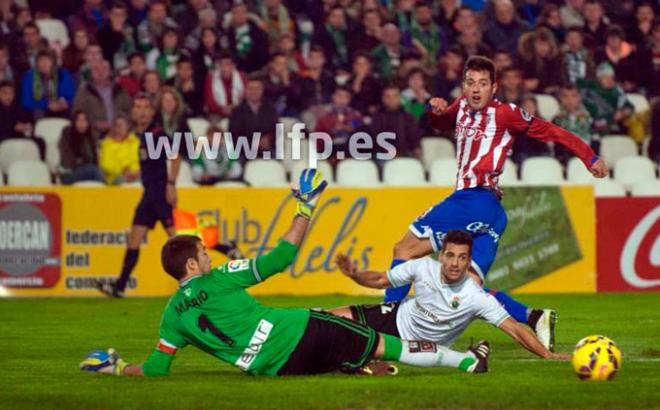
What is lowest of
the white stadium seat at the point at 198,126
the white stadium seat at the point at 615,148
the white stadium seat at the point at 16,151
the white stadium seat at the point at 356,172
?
the white stadium seat at the point at 356,172

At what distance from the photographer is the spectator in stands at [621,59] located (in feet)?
74.6

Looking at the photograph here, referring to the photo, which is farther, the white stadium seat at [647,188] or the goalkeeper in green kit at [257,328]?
the white stadium seat at [647,188]

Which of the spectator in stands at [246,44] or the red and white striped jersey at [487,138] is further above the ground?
the spectator in stands at [246,44]

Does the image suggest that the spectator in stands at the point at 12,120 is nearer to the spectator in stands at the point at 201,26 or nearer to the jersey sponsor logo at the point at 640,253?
the spectator in stands at the point at 201,26

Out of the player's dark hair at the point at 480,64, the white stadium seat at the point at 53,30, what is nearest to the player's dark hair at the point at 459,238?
the player's dark hair at the point at 480,64

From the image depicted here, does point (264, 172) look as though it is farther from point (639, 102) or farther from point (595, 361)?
point (595, 361)

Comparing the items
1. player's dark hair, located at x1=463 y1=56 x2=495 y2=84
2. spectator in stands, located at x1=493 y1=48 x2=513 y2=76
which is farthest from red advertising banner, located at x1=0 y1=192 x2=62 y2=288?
player's dark hair, located at x1=463 y1=56 x2=495 y2=84

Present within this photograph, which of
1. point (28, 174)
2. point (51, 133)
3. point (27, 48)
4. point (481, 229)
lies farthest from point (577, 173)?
point (481, 229)

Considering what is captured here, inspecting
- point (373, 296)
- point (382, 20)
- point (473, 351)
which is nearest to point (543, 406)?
point (473, 351)

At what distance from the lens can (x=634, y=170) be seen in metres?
20.8

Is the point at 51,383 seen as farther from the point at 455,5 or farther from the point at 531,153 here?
the point at 455,5

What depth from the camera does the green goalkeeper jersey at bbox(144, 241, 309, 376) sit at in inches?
375

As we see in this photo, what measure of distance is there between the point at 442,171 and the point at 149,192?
4197 millimetres

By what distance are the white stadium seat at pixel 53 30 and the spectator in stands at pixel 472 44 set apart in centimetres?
610
